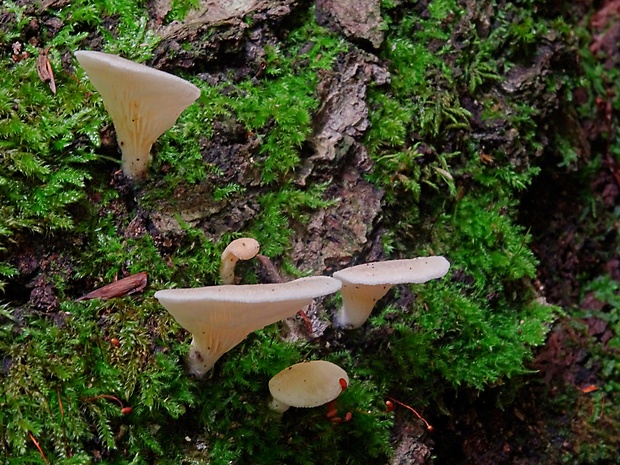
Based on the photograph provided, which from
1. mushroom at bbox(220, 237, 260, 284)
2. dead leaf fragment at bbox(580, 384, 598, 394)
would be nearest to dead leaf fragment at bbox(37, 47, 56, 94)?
mushroom at bbox(220, 237, 260, 284)

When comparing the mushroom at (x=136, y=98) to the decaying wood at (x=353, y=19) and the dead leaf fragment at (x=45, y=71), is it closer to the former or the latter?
the dead leaf fragment at (x=45, y=71)

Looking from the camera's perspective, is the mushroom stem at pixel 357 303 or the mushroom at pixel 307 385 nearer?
the mushroom at pixel 307 385

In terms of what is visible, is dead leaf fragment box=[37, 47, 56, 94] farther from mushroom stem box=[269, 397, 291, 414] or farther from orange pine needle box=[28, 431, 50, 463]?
mushroom stem box=[269, 397, 291, 414]

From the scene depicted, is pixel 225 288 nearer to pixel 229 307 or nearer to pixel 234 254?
pixel 229 307

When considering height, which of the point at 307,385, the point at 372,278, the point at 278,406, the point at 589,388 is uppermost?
the point at 372,278

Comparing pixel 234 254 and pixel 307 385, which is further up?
pixel 234 254

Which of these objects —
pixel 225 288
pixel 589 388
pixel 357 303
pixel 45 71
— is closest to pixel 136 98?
pixel 45 71

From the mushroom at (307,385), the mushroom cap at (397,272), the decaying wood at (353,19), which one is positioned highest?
the decaying wood at (353,19)

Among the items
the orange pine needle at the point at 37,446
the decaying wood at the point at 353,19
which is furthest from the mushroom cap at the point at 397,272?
the decaying wood at the point at 353,19
